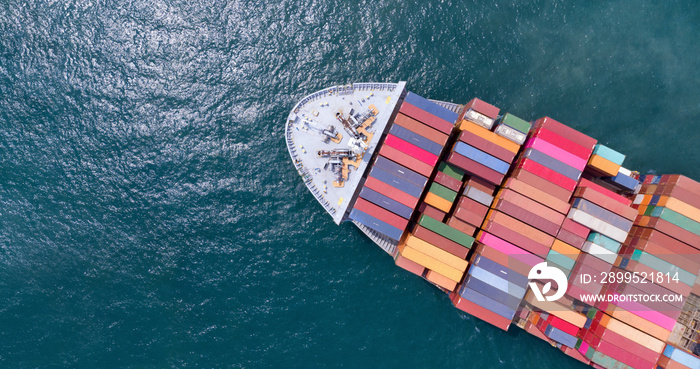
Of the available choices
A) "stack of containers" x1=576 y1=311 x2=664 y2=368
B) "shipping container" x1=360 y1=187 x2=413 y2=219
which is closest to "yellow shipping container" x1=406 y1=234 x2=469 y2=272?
"shipping container" x1=360 y1=187 x2=413 y2=219

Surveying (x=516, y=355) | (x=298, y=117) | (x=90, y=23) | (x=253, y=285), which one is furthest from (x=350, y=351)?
(x=90, y=23)

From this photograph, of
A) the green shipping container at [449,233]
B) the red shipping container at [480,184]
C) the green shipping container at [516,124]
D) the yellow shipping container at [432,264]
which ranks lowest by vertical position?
the yellow shipping container at [432,264]

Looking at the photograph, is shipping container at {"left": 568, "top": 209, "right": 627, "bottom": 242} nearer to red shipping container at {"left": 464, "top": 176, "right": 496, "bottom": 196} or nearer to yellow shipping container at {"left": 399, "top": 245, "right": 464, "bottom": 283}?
red shipping container at {"left": 464, "top": 176, "right": 496, "bottom": 196}

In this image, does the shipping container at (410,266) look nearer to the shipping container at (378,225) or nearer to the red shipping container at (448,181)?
the shipping container at (378,225)

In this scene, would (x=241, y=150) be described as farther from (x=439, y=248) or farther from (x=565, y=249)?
(x=565, y=249)

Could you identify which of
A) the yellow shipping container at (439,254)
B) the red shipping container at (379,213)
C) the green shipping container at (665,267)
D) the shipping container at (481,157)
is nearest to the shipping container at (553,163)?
the shipping container at (481,157)

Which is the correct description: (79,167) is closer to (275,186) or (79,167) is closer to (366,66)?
(275,186)

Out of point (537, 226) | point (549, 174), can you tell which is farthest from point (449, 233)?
point (549, 174)
